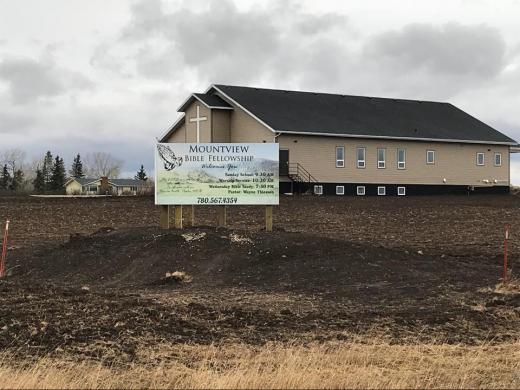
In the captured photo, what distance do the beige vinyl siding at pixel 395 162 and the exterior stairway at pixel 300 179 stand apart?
298 millimetres

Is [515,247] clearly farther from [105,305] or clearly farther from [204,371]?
[204,371]

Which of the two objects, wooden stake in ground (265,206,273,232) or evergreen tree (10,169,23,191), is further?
evergreen tree (10,169,23,191)

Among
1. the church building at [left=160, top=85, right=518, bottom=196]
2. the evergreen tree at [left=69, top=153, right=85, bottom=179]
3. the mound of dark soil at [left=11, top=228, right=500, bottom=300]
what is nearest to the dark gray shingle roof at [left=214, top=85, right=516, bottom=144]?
the church building at [left=160, top=85, right=518, bottom=196]

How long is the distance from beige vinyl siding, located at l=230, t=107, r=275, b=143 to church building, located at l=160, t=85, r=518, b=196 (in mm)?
59

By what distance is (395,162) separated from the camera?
44719 mm

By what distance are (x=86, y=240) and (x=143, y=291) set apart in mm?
5118

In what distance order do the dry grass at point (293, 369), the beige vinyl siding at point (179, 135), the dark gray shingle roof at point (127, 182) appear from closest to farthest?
the dry grass at point (293, 369)
the beige vinyl siding at point (179, 135)
the dark gray shingle roof at point (127, 182)

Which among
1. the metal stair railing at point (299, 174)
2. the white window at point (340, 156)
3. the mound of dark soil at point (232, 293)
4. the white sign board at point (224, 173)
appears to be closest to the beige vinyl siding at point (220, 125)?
the metal stair railing at point (299, 174)

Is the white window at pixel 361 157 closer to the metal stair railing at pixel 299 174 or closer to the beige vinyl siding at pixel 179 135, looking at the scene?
the metal stair railing at pixel 299 174

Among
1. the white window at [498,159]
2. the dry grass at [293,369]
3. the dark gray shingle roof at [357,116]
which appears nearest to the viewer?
the dry grass at [293,369]

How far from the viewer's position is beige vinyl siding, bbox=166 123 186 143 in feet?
157

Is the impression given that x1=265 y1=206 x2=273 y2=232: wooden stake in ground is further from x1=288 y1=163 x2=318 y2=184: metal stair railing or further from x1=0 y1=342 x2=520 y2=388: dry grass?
x1=288 y1=163 x2=318 y2=184: metal stair railing

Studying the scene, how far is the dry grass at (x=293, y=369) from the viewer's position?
599cm

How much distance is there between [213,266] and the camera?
1376 cm
